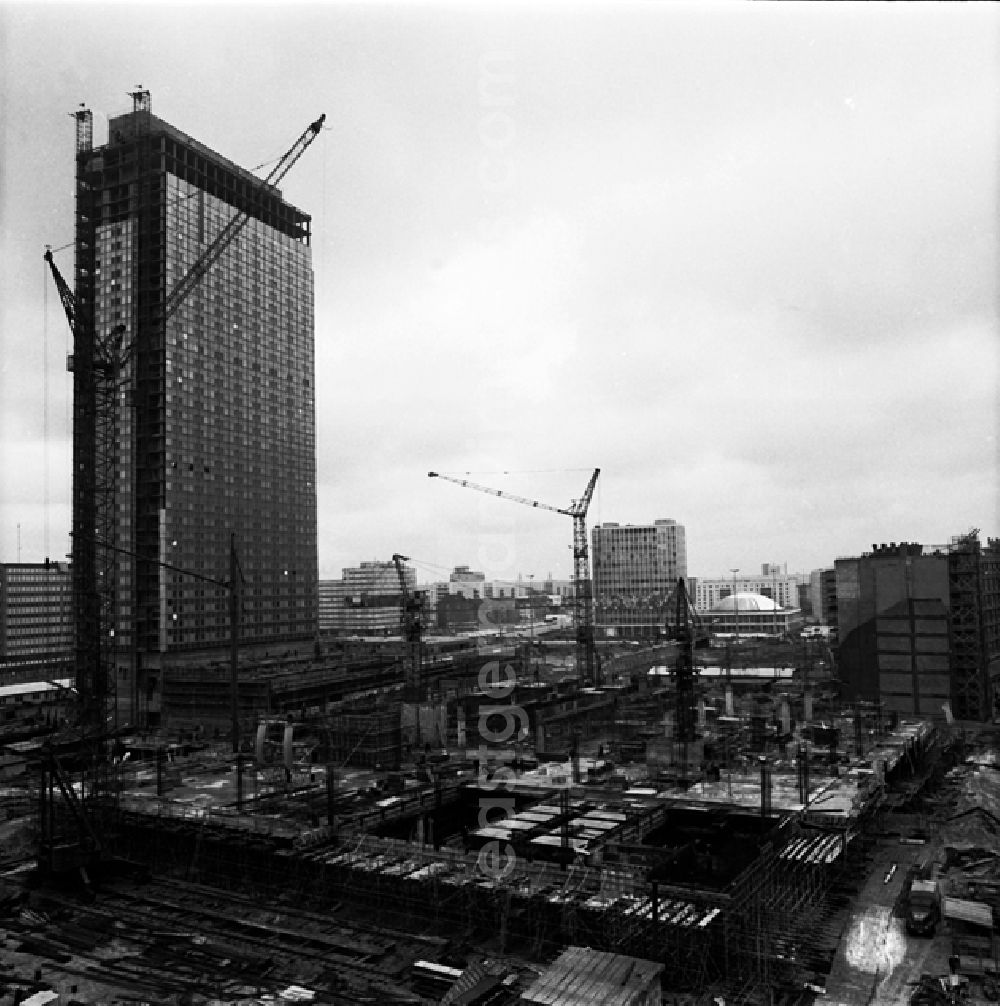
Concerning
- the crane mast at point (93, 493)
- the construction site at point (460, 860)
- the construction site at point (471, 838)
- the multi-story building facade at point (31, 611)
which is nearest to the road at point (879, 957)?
the construction site at point (471, 838)

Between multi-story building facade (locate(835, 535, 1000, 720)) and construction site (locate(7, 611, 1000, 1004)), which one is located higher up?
multi-story building facade (locate(835, 535, 1000, 720))

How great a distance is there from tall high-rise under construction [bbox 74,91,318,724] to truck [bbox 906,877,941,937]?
35233 millimetres

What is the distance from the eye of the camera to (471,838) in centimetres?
2147

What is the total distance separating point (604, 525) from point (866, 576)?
74004 millimetres

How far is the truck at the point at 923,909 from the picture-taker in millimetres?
14422

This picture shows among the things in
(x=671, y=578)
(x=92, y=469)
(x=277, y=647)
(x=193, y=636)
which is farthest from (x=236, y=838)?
(x=671, y=578)

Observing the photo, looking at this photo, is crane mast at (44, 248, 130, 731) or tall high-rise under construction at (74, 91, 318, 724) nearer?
crane mast at (44, 248, 130, 731)

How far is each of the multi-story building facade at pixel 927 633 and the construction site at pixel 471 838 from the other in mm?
348

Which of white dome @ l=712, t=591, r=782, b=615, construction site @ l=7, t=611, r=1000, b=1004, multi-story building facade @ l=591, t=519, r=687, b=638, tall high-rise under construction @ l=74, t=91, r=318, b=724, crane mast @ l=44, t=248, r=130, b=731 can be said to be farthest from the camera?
multi-story building facade @ l=591, t=519, r=687, b=638

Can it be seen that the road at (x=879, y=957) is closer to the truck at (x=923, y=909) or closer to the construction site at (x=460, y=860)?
the truck at (x=923, y=909)

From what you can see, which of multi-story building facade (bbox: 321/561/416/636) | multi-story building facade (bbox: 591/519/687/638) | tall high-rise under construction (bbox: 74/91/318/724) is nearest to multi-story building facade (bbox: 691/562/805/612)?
multi-story building facade (bbox: 591/519/687/638)

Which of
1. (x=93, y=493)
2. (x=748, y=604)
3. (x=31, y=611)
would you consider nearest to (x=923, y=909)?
(x=93, y=493)

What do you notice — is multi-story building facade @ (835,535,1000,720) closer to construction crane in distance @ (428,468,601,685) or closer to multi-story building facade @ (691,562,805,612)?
construction crane in distance @ (428,468,601,685)

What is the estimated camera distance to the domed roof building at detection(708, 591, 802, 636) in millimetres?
86750
